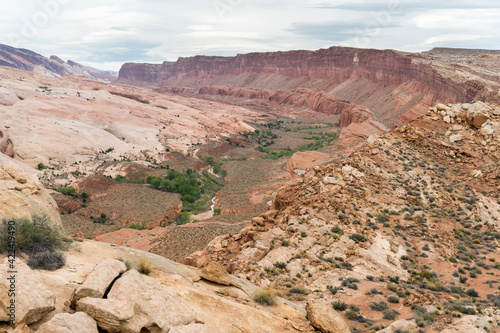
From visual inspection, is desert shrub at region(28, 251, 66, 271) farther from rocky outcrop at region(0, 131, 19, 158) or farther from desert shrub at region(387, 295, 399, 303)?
rocky outcrop at region(0, 131, 19, 158)

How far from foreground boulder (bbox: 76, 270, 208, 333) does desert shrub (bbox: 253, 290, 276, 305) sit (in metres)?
3.48

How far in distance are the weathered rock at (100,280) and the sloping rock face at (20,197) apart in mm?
2834

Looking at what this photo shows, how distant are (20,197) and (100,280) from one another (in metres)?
4.39

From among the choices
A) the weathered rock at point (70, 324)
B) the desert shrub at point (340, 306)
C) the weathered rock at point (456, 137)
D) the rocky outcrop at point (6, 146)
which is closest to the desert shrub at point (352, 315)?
the desert shrub at point (340, 306)

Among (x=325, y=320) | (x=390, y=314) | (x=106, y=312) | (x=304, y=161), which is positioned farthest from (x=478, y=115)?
(x=304, y=161)

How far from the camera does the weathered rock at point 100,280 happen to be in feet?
23.3

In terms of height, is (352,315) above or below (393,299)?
Result: below

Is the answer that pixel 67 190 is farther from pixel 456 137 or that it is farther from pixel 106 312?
pixel 456 137

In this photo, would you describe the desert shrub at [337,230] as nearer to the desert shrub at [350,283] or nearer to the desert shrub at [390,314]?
the desert shrub at [350,283]

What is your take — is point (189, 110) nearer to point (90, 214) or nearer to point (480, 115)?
point (90, 214)

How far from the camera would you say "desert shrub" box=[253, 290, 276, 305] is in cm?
1093

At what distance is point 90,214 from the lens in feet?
149

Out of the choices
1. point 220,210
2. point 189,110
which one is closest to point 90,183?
point 220,210

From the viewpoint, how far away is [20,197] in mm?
9820
